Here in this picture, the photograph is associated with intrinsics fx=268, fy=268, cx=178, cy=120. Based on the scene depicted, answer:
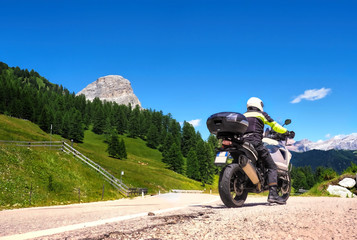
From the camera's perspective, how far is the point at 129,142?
13050 centimetres

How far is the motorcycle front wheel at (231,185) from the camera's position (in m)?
6.25

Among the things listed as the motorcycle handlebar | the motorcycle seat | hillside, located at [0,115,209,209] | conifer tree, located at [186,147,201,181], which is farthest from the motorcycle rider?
conifer tree, located at [186,147,201,181]

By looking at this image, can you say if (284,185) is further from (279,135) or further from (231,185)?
(231,185)

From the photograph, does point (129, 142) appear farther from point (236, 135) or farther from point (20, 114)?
point (236, 135)

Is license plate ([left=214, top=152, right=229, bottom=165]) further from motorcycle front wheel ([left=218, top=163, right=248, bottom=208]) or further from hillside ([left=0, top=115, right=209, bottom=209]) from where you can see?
hillside ([left=0, top=115, right=209, bottom=209])

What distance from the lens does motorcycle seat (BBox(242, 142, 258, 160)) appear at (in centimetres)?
673

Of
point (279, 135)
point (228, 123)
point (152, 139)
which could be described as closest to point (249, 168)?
point (228, 123)

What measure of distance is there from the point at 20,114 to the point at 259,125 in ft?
376

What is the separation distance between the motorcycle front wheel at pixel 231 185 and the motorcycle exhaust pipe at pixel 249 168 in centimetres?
13

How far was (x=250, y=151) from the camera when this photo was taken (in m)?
6.81

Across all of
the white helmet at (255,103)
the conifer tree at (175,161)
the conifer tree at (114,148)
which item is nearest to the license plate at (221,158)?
the white helmet at (255,103)

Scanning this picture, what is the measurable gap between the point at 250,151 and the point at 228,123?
3.57 ft

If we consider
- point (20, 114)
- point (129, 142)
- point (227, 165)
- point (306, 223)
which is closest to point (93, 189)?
point (227, 165)

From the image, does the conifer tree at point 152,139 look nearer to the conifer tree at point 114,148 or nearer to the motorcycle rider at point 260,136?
the conifer tree at point 114,148
